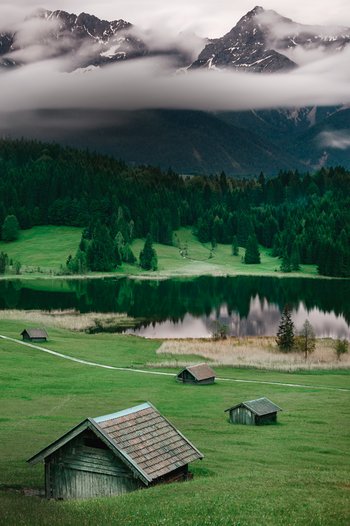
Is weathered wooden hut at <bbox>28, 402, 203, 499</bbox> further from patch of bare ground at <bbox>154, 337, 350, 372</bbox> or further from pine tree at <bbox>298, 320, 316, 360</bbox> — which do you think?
pine tree at <bbox>298, 320, 316, 360</bbox>

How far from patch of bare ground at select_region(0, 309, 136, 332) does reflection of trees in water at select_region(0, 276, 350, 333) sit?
5.60 meters

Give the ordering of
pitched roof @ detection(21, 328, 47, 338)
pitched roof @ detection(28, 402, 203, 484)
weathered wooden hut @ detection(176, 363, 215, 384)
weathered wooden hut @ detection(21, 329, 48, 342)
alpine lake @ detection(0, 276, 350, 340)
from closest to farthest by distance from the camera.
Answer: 1. pitched roof @ detection(28, 402, 203, 484)
2. weathered wooden hut @ detection(176, 363, 215, 384)
3. weathered wooden hut @ detection(21, 329, 48, 342)
4. pitched roof @ detection(21, 328, 47, 338)
5. alpine lake @ detection(0, 276, 350, 340)

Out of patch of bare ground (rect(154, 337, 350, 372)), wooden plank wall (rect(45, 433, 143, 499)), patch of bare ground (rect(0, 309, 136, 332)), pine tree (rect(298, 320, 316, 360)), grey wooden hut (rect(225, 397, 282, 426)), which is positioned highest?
wooden plank wall (rect(45, 433, 143, 499))

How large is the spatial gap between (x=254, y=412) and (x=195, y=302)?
100091 millimetres

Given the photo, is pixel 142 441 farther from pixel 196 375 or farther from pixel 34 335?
pixel 34 335

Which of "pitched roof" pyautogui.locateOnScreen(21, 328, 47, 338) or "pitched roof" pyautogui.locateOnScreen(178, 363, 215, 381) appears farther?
"pitched roof" pyautogui.locateOnScreen(21, 328, 47, 338)

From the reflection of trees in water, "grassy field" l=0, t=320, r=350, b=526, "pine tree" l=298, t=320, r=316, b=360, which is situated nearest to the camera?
"grassy field" l=0, t=320, r=350, b=526

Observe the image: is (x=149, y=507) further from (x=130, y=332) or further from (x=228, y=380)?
(x=130, y=332)

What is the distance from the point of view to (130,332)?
10950cm

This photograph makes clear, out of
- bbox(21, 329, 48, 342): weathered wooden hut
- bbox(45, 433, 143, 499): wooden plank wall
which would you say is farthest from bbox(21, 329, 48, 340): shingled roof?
bbox(45, 433, 143, 499): wooden plank wall

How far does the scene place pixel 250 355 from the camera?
84.6m

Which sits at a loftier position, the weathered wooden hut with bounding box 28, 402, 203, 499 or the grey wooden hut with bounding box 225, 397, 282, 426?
the weathered wooden hut with bounding box 28, 402, 203, 499

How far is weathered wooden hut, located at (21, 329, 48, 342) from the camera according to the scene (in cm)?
8450

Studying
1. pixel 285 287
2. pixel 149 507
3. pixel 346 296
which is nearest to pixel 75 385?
pixel 149 507
